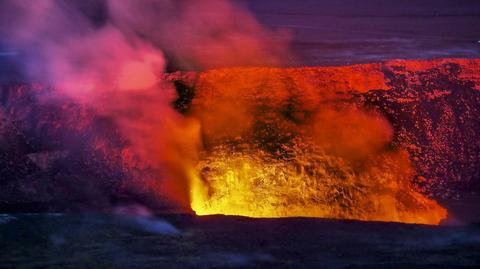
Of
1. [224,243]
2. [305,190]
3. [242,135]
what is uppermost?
[242,135]

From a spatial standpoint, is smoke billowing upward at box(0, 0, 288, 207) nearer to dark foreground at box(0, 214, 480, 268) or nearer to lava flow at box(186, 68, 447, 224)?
lava flow at box(186, 68, 447, 224)

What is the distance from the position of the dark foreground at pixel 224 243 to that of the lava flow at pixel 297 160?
1114 millimetres

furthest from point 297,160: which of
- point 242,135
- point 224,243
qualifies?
point 224,243

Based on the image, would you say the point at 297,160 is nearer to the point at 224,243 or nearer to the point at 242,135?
the point at 242,135

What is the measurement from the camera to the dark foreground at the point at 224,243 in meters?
3.28

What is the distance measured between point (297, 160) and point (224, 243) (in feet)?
6.33

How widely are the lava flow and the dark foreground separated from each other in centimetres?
111

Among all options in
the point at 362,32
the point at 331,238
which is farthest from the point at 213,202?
the point at 362,32

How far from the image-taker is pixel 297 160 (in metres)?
5.30

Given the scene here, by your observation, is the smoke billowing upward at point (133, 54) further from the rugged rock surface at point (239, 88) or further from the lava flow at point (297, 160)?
the lava flow at point (297, 160)

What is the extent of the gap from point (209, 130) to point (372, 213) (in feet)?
6.00

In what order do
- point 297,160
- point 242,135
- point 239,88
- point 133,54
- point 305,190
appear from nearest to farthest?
point 305,190 → point 297,160 → point 242,135 → point 239,88 → point 133,54

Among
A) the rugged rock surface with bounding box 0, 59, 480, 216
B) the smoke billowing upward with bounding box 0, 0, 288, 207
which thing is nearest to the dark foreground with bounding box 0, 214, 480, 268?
the rugged rock surface with bounding box 0, 59, 480, 216

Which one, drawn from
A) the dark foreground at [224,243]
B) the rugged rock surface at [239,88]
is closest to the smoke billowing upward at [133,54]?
the rugged rock surface at [239,88]
